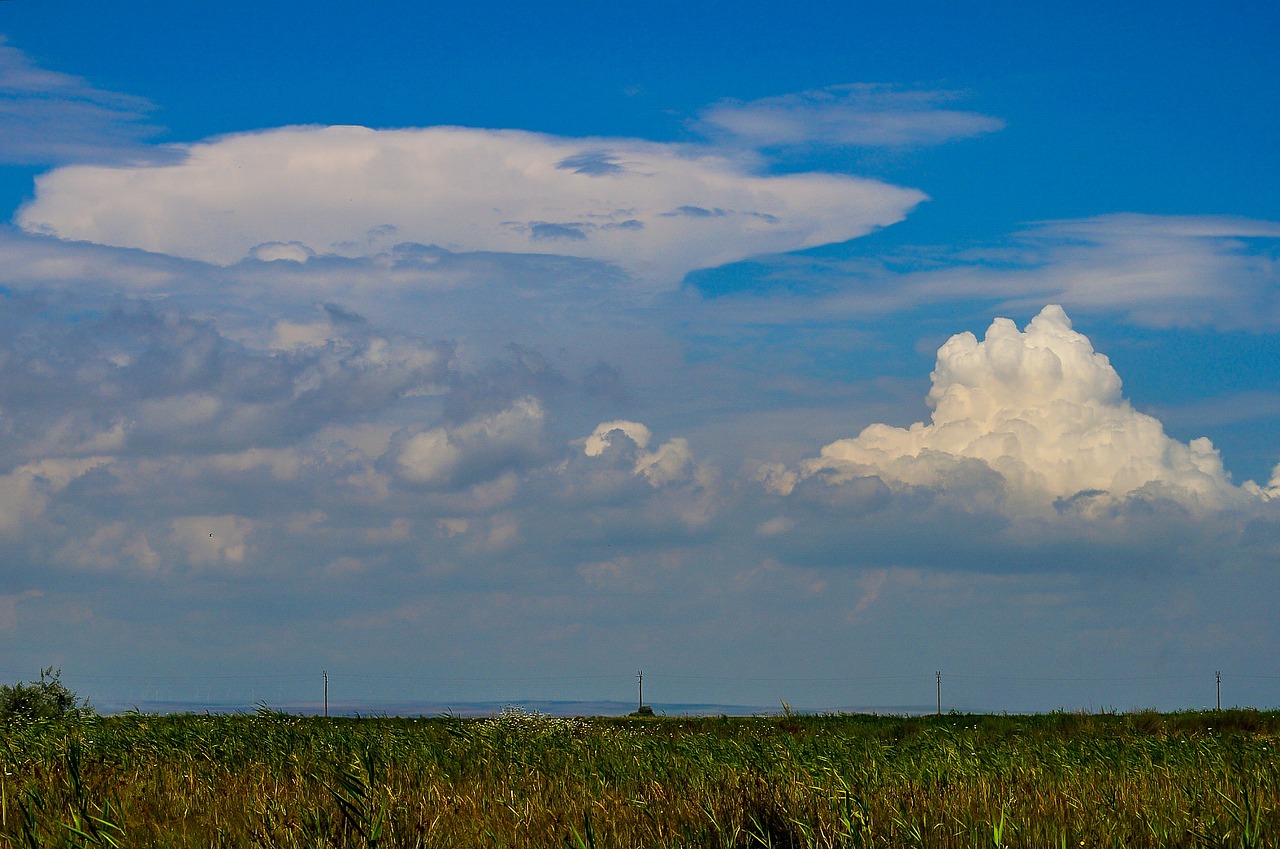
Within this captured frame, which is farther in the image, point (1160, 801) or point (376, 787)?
point (1160, 801)

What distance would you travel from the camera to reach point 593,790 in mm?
12672

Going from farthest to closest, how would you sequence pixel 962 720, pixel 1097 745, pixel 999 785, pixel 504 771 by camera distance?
pixel 962 720 < pixel 1097 745 < pixel 504 771 < pixel 999 785

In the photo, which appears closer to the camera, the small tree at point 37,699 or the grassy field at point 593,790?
the grassy field at point 593,790

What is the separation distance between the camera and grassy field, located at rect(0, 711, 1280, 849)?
9.29 metres

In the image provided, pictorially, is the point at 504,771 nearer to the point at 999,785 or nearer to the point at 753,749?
the point at 753,749

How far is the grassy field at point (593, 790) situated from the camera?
929cm

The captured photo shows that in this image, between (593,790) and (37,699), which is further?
(37,699)

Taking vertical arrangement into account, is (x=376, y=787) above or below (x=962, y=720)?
above

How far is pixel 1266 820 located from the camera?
33.2ft

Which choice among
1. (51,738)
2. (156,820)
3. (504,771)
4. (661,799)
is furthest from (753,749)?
(51,738)

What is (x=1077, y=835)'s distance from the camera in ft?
30.9

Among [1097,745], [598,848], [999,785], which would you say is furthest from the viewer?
[1097,745]

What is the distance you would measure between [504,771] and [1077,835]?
295 inches

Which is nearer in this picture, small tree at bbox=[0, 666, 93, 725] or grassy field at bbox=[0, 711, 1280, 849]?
grassy field at bbox=[0, 711, 1280, 849]
